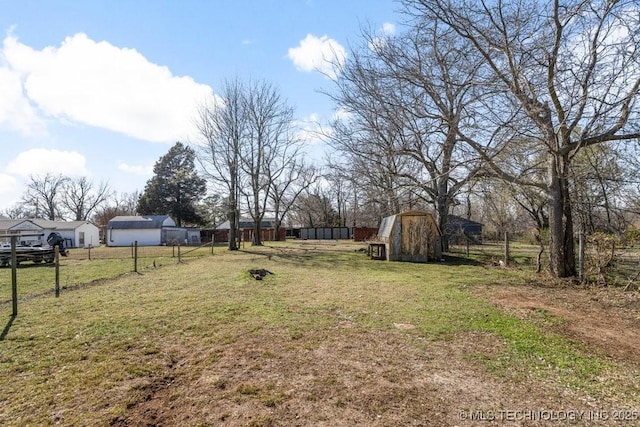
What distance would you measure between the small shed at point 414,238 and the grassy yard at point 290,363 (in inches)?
312

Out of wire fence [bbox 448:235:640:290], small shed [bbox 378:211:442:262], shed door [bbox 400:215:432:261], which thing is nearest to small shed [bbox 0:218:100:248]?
small shed [bbox 378:211:442:262]

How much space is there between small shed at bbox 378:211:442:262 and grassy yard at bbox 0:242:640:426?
26.0 feet

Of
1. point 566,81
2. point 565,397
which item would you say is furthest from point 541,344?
point 566,81

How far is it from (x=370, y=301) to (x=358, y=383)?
11.4 ft

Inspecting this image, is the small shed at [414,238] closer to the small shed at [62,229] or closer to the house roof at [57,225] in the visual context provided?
the small shed at [62,229]

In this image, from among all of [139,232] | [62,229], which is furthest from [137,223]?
[62,229]

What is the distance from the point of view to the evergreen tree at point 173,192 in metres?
44.0

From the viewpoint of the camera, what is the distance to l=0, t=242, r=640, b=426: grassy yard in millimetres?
2674

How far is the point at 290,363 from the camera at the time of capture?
3.55 metres

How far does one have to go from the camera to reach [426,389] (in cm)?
298

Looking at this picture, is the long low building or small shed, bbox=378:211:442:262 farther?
the long low building

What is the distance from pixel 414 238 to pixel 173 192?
37.8 m

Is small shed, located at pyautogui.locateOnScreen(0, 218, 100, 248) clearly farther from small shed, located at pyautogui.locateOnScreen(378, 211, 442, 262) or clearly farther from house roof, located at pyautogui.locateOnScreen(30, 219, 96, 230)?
small shed, located at pyautogui.locateOnScreen(378, 211, 442, 262)

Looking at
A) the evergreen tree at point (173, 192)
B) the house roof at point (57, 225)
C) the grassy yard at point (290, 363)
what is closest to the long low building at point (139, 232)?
the house roof at point (57, 225)
